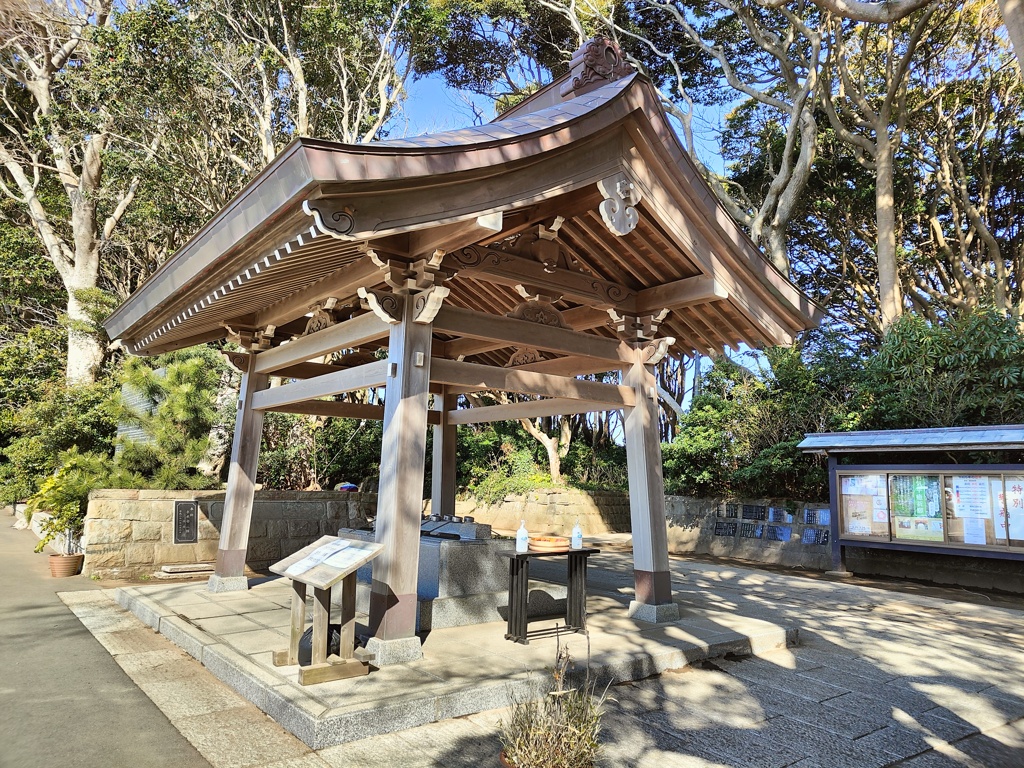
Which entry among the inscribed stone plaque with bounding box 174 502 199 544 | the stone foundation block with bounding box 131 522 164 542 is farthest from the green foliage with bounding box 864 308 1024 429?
the stone foundation block with bounding box 131 522 164 542

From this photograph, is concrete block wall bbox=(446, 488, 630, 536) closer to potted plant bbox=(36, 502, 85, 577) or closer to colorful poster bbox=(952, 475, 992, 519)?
colorful poster bbox=(952, 475, 992, 519)

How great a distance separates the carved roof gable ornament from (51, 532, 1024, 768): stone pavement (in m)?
4.71

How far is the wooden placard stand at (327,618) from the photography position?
11.8ft

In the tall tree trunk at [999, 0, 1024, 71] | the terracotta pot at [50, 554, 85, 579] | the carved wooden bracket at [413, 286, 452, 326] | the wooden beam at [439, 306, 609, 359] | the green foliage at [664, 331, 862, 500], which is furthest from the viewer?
the green foliage at [664, 331, 862, 500]

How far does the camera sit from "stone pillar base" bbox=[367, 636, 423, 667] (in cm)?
394

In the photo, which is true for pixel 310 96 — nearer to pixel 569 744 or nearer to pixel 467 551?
pixel 467 551

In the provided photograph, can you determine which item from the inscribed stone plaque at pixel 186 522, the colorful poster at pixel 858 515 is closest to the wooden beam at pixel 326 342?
the inscribed stone plaque at pixel 186 522

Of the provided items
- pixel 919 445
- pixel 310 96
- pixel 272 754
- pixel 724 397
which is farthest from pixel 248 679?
pixel 310 96

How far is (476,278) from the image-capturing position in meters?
5.12

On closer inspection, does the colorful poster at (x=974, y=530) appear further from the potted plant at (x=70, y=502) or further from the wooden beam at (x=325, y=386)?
the potted plant at (x=70, y=502)

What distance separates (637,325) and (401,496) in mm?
2935

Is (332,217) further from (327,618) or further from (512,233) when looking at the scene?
(327,618)

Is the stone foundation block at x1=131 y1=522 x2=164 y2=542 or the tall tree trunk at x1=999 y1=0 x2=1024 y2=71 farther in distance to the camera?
the stone foundation block at x1=131 y1=522 x2=164 y2=542

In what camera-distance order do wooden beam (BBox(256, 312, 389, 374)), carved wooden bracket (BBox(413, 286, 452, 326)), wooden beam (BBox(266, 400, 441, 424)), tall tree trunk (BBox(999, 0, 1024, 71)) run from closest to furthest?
1. tall tree trunk (BBox(999, 0, 1024, 71))
2. carved wooden bracket (BBox(413, 286, 452, 326))
3. wooden beam (BBox(256, 312, 389, 374))
4. wooden beam (BBox(266, 400, 441, 424))
